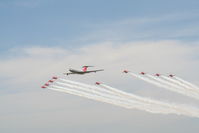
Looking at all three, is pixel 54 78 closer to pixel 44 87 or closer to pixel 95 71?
pixel 44 87

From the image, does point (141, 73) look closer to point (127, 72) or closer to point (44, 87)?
point (127, 72)

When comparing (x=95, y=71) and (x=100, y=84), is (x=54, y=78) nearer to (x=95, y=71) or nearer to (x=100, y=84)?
(x=95, y=71)

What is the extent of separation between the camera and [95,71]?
174 metres

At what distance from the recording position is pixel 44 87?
171500 mm

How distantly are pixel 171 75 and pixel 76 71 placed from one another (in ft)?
141

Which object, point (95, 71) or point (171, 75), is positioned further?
point (95, 71)

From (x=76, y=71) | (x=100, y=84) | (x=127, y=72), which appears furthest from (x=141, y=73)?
(x=76, y=71)

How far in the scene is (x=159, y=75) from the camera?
15662 centimetres

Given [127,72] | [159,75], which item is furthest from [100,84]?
[159,75]

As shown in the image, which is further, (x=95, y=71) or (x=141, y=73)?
(x=95, y=71)

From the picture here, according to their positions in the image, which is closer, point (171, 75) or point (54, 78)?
point (171, 75)

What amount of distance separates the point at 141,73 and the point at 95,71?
24178 mm

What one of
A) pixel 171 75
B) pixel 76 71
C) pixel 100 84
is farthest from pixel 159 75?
pixel 76 71

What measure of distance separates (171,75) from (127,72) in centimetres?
1709
